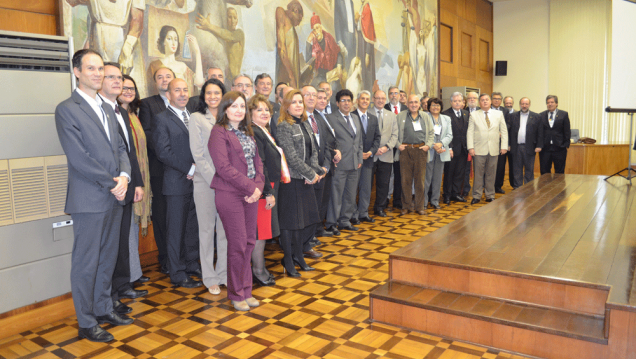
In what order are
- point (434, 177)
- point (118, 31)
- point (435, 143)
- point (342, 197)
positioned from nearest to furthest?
point (118, 31) → point (342, 197) → point (435, 143) → point (434, 177)

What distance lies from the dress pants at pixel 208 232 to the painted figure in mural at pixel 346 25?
4.44 meters

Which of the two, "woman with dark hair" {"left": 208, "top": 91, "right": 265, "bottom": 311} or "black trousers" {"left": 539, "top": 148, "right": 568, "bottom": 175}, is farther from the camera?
"black trousers" {"left": 539, "top": 148, "right": 568, "bottom": 175}

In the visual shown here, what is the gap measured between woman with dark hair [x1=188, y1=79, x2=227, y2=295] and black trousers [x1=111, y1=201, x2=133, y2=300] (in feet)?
1.58

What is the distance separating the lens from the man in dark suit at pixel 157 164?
3664 mm

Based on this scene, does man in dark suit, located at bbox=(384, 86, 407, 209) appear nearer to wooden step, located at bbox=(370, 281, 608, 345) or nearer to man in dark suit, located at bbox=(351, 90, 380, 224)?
man in dark suit, located at bbox=(351, 90, 380, 224)

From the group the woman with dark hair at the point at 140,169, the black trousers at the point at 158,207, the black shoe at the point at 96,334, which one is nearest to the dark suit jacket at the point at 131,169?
the woman with dark hair at the point at 140,169

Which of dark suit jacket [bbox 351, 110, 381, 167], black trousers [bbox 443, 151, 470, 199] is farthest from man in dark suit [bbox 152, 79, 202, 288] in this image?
black trousers [bbox 443, 151, 470, 199]

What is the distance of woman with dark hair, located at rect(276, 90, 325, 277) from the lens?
363cm

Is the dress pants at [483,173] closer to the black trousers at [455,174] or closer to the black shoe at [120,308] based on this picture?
the black trousers at [455,174]

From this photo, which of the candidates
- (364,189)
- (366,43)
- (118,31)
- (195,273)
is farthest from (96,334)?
(366,43)

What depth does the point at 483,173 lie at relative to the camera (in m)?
7.00

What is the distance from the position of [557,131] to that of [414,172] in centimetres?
285

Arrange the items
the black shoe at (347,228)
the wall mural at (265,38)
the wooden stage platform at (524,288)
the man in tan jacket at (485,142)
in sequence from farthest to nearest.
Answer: the man in tan jacket at (485,142), the black shoe at (347,228), the wall mural at (265,38), the wooden stage platform at (524,288)

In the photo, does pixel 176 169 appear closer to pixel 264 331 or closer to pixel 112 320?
pixel 112 320
